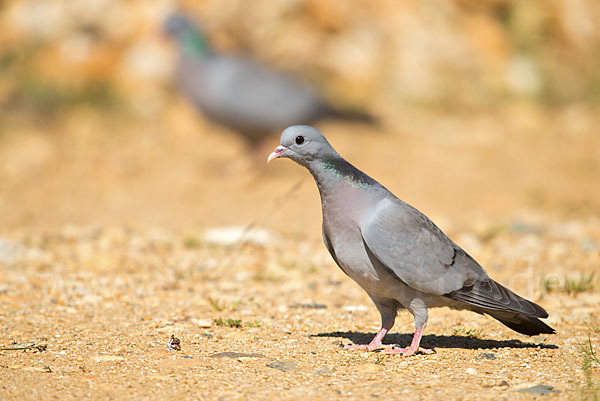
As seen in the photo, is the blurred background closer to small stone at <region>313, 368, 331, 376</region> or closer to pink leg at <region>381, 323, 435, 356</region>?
pink leg at <region>381, 323, 435, 356</region>

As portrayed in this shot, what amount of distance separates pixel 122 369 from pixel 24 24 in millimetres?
8985

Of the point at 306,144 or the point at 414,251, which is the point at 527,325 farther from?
the point at 306,144

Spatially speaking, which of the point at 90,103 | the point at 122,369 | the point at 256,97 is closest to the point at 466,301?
the point at 122,369

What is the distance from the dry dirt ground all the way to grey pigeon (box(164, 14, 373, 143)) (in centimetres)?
46

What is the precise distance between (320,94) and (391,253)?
228 inches

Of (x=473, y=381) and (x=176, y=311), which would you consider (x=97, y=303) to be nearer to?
(x=176, y=311)

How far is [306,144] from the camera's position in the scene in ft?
11.1

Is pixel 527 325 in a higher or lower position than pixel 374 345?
higher

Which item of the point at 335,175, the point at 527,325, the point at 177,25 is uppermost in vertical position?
the point at 177,25

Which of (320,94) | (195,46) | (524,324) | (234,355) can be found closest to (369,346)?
(234,355)

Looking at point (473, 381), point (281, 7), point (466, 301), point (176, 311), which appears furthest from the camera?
point (281, 7)

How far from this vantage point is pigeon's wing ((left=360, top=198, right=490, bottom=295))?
318 cm

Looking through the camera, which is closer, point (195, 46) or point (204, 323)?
point (204, 323)

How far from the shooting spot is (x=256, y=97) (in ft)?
26.4
